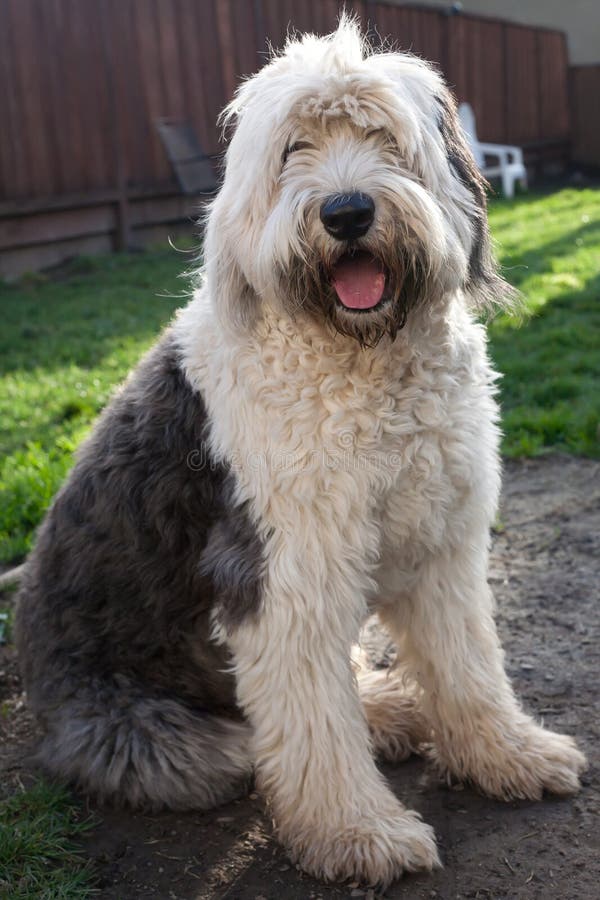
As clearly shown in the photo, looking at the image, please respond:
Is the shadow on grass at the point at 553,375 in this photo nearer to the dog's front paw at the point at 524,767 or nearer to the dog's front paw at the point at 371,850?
the dog's front paw at the point at 524,767

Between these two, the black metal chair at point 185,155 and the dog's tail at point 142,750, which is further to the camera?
the black metal chair at point 185,155

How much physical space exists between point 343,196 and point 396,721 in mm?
1596

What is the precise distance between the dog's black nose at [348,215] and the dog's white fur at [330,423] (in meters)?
0.06

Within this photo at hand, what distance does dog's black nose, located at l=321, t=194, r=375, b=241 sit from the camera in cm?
219

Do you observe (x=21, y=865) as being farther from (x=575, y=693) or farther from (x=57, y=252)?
(x=57, y=252)

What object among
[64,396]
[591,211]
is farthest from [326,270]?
[591,211]

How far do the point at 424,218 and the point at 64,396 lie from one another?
408cm

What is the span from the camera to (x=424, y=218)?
223cm

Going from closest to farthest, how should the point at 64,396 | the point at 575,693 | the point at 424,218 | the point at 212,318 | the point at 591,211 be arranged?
the point at 424,218 → the point at 212,318 → the point at 575,693 → the point at 64,396 → the point at 591,211

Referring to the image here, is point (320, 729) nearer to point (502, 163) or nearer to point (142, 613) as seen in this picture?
point (142, 613)

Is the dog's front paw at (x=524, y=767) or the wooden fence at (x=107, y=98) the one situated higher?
the wooden fence at (x=107, y=98)

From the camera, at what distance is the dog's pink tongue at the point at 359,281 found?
231 cm

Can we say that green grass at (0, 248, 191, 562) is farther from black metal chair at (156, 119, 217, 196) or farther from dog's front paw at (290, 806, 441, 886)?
dog's front paw at (290, 806, 441, 886)

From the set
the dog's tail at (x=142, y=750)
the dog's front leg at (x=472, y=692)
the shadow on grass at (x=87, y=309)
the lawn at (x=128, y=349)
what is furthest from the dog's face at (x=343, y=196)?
the shadow on grass at (x=87, y=309)
